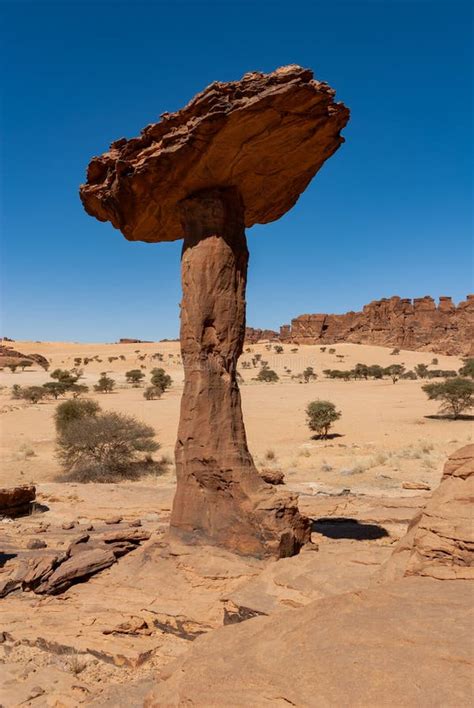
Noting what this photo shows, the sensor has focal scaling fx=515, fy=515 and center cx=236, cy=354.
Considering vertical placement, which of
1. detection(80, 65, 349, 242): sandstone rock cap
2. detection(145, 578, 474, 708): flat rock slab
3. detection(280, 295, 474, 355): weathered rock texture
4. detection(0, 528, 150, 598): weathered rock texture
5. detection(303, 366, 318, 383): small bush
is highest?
detection(280, 295, 474, 355): weathered rock texture

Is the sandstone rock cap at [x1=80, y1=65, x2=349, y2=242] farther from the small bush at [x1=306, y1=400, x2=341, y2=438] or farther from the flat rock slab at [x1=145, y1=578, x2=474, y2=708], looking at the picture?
the small bush at [x1=306, y1=400, x2=341, y2=438]

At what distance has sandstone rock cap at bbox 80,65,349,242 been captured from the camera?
6637mm

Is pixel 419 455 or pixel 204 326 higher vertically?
pixel 204 326

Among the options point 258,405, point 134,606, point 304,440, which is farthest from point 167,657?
point 258,405

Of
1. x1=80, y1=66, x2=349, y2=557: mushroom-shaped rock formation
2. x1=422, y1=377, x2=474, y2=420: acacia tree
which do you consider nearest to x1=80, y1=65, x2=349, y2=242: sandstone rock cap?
x1=80, y1=66, x2=349, y2=557: mushroom-shaped rock formation

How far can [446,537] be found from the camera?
460 centimetres

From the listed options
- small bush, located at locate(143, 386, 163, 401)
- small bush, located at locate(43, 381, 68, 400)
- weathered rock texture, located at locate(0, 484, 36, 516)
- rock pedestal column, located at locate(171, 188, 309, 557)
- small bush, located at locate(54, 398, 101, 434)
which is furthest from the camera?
small bush, located at locate(43, 381, 68, 400)

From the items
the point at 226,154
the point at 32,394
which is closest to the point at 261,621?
the point at 226,154

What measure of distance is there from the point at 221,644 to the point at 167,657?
180cm

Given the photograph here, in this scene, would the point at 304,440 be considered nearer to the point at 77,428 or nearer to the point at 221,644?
the point at 77,428

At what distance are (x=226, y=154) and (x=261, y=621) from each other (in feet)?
19.6

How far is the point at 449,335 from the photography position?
306 feet

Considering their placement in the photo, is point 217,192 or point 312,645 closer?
point 312,645

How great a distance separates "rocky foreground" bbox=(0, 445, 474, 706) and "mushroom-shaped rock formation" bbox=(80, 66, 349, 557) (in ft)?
1.88
